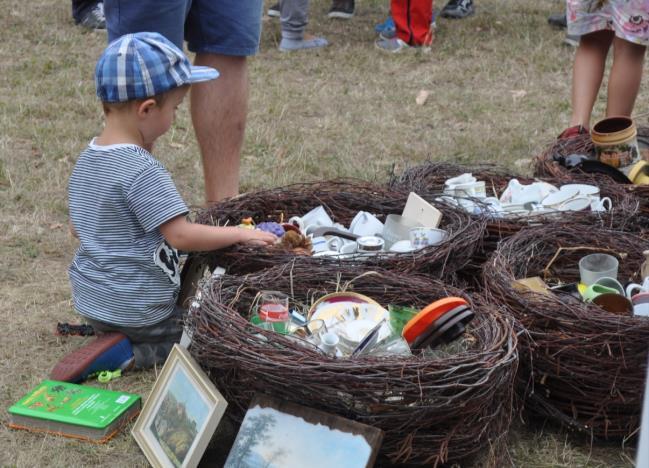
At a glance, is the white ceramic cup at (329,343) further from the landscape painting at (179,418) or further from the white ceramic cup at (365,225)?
the white ceramic cup at (365,225)

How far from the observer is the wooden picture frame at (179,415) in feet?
8.04

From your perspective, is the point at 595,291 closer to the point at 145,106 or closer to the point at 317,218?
the point at 317,218

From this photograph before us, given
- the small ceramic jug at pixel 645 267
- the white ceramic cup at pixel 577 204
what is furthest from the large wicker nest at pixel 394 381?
the white ceramic cup at pixel 577 204

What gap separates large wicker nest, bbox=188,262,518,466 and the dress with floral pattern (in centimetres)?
216

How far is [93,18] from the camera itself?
793 cm

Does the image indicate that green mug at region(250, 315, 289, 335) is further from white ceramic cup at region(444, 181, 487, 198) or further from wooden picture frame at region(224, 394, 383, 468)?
white ceramic cup at region(444, 181, 487, 198)

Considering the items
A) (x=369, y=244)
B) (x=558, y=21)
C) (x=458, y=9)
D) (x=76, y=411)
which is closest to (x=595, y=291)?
(x=369, y=244)

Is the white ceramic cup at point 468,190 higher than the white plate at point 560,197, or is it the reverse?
the white plate at point 560,197

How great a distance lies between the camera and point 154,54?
2.97 meters

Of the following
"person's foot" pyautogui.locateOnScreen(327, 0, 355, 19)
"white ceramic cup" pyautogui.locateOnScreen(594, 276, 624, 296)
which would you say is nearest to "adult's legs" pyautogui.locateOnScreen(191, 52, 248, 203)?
"white ceramic cup" pyautogui.locateOnScreen(594, 276, 624, 296)

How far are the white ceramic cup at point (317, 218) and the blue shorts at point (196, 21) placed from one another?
2.30 ft

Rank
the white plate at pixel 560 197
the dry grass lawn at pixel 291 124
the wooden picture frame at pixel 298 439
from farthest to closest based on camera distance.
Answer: the white plate at pixel 560 197
the dry grass lawn at pixel 291 124
the wooden picture frame at pixel 298 439

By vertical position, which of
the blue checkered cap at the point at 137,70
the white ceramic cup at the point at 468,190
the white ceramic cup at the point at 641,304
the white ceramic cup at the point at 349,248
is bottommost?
the white ceramic cup at the point at 468,190

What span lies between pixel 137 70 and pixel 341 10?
5.77 meters
